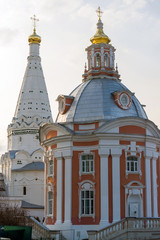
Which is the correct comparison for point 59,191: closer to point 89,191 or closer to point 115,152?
point 89,191

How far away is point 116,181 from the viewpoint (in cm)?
3403

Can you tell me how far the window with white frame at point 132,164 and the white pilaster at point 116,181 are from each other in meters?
1.26

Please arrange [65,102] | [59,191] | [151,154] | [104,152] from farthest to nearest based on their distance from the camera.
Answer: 1. [65,102]
2. [151,154]
3. [59,191]
4. [104,152]

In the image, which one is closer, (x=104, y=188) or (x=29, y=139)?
(x=104, y=188)

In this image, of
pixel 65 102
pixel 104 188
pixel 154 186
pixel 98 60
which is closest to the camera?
pixel 104 188

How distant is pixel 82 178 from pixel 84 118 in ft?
15.9

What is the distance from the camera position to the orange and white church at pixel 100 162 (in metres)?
34.0

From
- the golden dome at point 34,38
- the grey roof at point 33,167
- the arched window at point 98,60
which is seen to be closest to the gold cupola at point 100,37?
the arched window at point 98,60

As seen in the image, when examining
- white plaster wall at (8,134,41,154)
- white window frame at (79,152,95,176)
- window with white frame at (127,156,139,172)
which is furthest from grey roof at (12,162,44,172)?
window with white frame at (127,156,139,172)

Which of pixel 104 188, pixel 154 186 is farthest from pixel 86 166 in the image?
pixel 154 186

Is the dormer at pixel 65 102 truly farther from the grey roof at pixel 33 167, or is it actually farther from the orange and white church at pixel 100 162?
the grey roof at pixel 33 167

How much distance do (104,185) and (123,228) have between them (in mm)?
5120

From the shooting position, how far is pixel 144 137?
35.5 meters

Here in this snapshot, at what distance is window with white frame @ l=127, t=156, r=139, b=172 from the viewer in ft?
115
